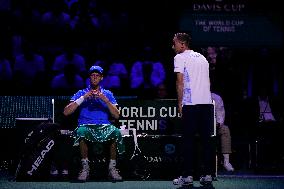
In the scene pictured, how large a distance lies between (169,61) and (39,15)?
2630 millimetres

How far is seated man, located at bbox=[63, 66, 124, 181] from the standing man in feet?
3.54

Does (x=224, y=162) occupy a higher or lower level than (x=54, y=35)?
lower

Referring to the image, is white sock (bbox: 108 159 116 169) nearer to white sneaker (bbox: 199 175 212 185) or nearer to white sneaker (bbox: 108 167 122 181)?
white sneaker (bbox: 108 167 122 181)

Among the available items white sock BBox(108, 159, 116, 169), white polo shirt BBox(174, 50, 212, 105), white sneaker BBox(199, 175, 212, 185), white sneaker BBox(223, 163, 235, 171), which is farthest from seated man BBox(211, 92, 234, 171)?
white polo shirt BBox(174, 50, 212, 105)

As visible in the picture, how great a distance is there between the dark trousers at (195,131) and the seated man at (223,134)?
2.37 metres

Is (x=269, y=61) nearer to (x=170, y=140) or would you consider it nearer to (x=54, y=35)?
(x=54, y=35)

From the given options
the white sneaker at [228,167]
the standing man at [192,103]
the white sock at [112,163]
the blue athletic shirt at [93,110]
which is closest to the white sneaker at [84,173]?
the white sock at [112,163]

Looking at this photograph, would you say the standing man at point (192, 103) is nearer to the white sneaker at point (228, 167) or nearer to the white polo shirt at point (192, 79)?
the white polo shirt at point (192, 79)

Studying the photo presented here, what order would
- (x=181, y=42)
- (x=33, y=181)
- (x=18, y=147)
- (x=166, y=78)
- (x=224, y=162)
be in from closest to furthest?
1. (x=181, y=42)
2. (x=33, y=181)
3. (x=18, y=147)
4. (x=224, y=162)
5. (x=166, y=78)

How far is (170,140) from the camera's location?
8648 millimetres

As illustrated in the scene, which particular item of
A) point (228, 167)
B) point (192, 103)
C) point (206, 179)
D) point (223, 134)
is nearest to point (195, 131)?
point (192, 103)

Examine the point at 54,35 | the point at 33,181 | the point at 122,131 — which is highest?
the point at 54,35

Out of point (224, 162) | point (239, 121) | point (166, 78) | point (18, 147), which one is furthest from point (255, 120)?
point (18, 147)

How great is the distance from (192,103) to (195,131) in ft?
1.10
